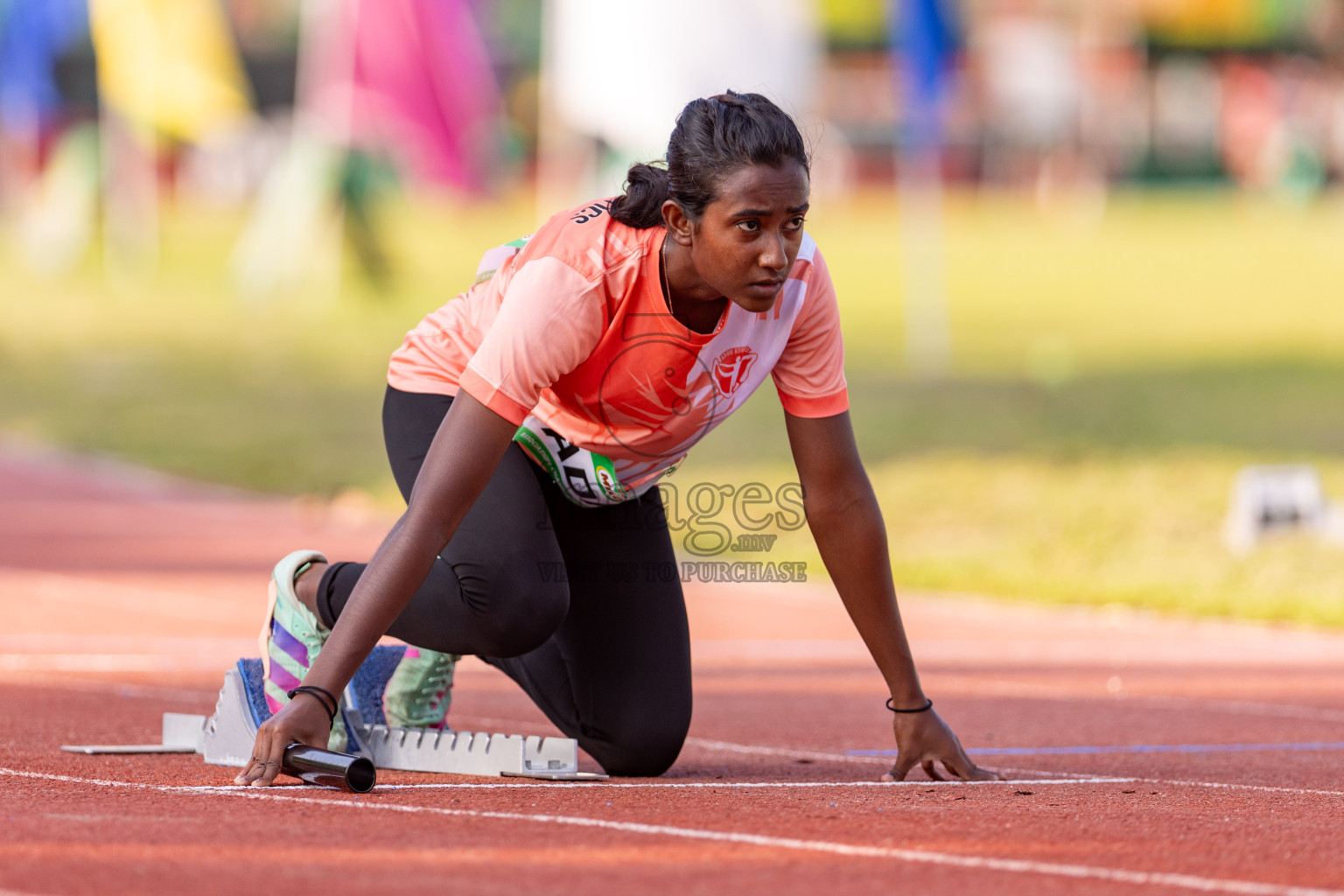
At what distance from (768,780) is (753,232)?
139cm

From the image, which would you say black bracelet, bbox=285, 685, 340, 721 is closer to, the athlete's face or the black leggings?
the black leggings

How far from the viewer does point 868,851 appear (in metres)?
3.28

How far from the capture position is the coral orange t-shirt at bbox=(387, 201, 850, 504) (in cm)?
377

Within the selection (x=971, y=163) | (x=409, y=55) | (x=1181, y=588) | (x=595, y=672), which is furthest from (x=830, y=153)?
(x=595, y=672)

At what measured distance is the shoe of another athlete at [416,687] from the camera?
4586 mm

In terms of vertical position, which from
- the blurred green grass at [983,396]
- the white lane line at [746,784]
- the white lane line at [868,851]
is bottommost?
the white lane line at [868,851]

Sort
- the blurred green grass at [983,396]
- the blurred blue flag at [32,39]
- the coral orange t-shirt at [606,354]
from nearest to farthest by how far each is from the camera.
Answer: the coral orange t-shirt at [606,354]
the blurred green grass at [983,396]
the blurred blue flag at [32,39]

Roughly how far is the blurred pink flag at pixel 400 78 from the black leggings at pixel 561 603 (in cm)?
1796

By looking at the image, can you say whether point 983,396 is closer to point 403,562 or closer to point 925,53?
point 925,53

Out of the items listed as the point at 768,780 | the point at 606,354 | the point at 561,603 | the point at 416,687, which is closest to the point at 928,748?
the point at 768,780

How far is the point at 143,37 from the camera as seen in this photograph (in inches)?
846

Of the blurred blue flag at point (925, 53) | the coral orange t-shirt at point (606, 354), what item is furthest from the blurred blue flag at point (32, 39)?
the coral orange t-shirt at point (606, 354)

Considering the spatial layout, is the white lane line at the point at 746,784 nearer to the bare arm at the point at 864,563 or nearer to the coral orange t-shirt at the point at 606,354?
the bare arm at the point at 864,563

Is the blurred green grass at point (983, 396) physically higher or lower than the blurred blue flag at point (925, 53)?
lower
